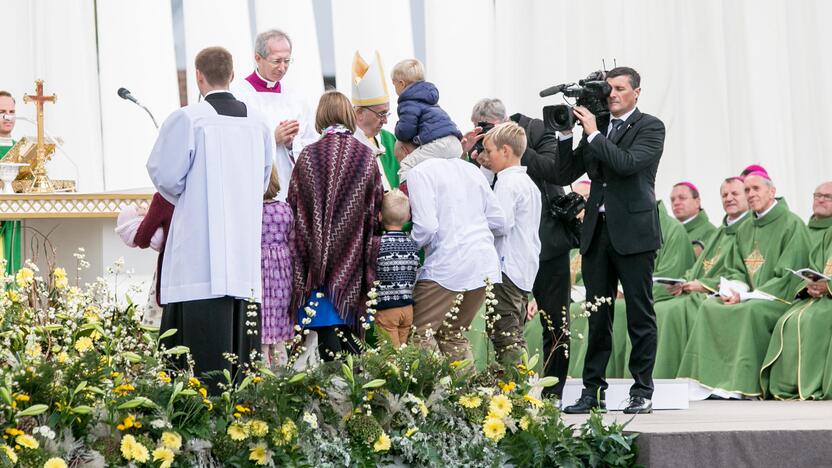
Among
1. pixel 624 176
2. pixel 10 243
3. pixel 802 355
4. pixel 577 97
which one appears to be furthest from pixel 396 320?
pixel 802 355

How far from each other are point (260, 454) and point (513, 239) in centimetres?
257

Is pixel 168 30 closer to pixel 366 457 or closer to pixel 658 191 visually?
pixel 658 191

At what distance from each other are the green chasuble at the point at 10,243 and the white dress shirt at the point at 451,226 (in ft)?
9.08

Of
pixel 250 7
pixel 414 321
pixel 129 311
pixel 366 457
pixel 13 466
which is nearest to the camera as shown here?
pixel 13 466

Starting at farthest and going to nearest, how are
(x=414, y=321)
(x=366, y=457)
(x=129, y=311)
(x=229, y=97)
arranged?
(x=414, y=321)
(x=229, y=97)
(x=129, y=311)
(x=366, y=457)

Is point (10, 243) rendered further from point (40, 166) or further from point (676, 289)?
point (676, 289)

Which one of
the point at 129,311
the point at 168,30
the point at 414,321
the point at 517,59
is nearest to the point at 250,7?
the point at 168,30

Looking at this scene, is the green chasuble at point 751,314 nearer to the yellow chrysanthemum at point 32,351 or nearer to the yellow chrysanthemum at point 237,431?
the yellow chrysanthemum at point 237,431

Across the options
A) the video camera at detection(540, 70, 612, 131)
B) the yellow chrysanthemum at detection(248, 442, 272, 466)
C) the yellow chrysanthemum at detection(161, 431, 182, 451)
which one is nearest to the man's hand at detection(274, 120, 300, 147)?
the video camera at detection(540, 70, 612, 131)

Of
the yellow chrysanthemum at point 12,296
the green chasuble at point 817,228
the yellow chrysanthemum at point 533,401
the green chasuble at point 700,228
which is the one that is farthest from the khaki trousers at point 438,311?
the green chasuble at point 700,228

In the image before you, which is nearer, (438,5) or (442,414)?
(442,414)

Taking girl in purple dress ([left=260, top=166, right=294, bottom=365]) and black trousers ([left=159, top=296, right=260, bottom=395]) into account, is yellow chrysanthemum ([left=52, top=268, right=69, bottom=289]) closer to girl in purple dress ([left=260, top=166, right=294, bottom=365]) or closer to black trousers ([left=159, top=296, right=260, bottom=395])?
black trousers ([left=159, top=296, right=260, bottom=395])

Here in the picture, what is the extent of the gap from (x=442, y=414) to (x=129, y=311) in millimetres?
1231

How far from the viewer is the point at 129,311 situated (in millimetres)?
4926
